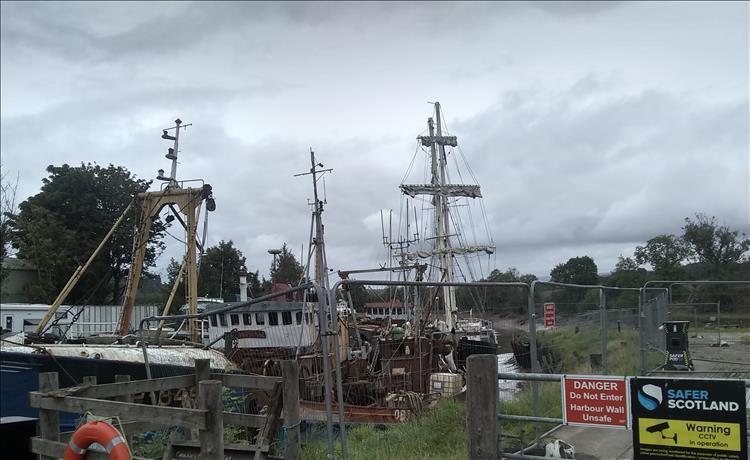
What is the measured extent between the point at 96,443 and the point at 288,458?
1.70m

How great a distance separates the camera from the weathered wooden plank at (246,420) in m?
6.37

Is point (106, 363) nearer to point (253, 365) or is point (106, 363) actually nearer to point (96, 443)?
point (253, 365)

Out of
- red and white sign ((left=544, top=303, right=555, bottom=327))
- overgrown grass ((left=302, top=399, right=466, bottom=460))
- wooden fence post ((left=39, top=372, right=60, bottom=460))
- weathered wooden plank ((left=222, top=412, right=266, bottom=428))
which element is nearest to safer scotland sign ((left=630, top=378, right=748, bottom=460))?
overgrown grass ((left=302, top=399, right=466, bottom=460))

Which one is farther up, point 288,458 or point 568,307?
point 568,307

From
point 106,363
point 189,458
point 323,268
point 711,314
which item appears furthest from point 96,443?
point 323,268

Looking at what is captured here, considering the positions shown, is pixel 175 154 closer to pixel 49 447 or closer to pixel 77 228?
pixel 49 447

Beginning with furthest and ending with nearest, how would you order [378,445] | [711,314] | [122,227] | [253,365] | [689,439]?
1. [122,227]
2. [711,314]
3. [253,365]
4. [378,445]
5. [689,439]

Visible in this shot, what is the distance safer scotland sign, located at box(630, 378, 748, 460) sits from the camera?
4.32 m

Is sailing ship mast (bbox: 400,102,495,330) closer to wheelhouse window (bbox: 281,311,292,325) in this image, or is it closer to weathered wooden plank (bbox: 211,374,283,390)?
wheelhouse window (bbox: 281,311,292,325)

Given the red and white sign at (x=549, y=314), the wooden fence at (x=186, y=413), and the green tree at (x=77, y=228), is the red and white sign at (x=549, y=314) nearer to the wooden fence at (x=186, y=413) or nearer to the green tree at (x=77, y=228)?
the wooden fence at (x=186, y=413)

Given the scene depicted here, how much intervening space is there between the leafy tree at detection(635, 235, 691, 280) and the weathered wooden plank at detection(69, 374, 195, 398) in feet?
181

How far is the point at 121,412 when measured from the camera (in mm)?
5664

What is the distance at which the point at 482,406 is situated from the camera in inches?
209

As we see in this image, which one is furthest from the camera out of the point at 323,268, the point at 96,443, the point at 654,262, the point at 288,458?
the point at 654,262
